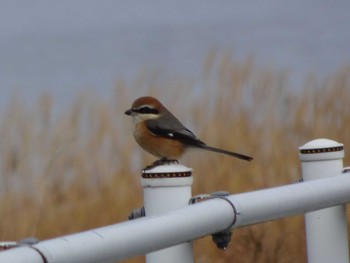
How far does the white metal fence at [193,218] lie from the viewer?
7.31 ft

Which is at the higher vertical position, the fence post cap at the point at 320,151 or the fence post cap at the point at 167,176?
the fence post cap at the point at 320,151

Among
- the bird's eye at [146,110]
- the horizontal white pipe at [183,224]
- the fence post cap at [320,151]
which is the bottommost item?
the horizontal white pipe at [183,224]

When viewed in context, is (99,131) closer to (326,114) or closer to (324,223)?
(326,114)

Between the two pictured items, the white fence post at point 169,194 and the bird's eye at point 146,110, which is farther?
the bird's eye at point 146,110

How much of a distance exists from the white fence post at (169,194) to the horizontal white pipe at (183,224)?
0.45ft

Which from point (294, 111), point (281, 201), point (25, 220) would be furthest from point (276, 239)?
point (281, 201)

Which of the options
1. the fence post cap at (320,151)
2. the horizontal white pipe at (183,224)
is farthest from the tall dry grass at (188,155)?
the horizontal white pipe at (183,224)

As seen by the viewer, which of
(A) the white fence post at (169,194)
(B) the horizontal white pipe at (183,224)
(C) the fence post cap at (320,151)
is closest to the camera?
(B) the horizontal white pipe at (183,224)

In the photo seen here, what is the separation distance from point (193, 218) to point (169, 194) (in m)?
0.27

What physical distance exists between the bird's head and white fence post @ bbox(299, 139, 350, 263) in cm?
102

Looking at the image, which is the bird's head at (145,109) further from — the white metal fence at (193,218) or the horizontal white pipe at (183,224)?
the horizontal white pipe at (183,224)

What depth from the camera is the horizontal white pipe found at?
2182 millimetres

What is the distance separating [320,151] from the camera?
352cm

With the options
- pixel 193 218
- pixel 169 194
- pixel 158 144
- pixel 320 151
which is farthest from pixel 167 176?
pixel 158 144
